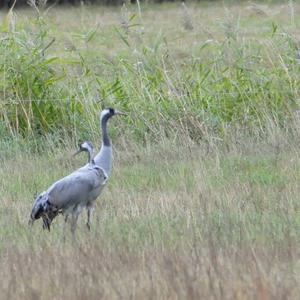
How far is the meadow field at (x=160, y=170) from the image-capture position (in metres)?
6.13

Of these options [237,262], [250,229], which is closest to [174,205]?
[250,229]

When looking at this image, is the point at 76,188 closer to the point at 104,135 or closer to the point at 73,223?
the point at 73,223

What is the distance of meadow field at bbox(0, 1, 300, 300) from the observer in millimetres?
6129

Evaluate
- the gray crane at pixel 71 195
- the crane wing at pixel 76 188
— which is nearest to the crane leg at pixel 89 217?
the gray crane at pixel 71 195

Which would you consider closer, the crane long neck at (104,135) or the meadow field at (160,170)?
the meadow field at (160,170)

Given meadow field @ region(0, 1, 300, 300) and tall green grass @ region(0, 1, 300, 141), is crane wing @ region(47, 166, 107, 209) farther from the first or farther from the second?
tall green grass @ region(0, 1, 300, 141)

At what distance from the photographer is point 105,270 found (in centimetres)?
623

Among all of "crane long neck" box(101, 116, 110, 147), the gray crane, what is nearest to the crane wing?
the gray crane

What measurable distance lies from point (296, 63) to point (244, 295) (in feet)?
22.6

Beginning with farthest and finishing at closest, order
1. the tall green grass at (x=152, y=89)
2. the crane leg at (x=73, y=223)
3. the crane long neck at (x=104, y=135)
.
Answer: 1. the tall green grass at (x=152, y=89)
2. the crane long neck at (x=104, y=135)
3. the crane leg at (x=73, y=223)

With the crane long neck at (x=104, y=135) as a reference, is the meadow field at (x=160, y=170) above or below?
below

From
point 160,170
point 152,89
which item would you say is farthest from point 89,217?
point 152,89

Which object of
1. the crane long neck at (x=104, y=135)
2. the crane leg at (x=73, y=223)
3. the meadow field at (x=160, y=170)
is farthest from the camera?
the crane long neck at (x=104, y=135)

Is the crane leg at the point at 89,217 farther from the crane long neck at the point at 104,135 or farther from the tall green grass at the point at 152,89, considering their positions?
the tall green grass at the point at 152,89
